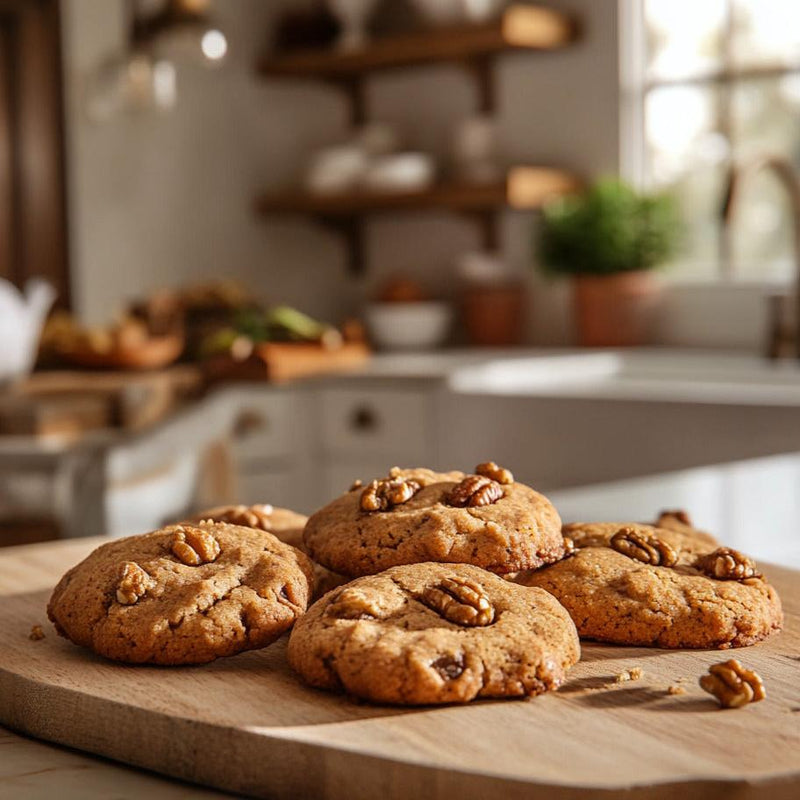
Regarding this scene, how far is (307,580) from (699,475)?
2.66 ft

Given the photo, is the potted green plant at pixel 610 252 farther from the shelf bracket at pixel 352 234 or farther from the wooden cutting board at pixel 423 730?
the wooden cutting board at pixel 423 730

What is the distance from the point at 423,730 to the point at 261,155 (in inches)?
140

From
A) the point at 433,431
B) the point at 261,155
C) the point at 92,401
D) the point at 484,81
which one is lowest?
the point at 433,431

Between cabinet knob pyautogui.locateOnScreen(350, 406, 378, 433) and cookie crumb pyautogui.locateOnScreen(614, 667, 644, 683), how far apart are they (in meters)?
2.32

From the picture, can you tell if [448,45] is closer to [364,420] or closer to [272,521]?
[364,420]

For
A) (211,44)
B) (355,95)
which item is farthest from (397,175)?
(211,44)

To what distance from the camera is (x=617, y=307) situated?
11.7 feet

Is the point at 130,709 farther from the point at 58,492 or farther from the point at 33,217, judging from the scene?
the point at 33,217

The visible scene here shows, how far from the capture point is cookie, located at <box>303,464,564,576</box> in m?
0.90

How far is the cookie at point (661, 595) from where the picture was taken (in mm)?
875

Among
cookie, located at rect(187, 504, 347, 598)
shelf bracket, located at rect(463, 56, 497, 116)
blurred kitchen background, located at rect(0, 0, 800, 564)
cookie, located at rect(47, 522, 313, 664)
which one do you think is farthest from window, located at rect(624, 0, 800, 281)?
cookie, located at rect(47, 522, 313, 664)

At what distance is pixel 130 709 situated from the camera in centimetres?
76

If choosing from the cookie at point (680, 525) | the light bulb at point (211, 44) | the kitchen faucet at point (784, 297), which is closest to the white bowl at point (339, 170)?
the light bulb at point (211, 44)

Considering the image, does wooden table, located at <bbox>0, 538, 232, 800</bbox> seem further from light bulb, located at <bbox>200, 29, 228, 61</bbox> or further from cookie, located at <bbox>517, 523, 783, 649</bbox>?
light bulb, located at <bbox>200, 29, 228, 61</bbox>
